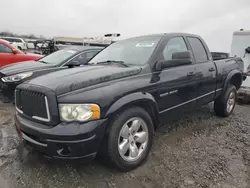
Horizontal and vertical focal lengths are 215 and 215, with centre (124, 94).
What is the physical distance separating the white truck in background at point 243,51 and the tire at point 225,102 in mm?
1942

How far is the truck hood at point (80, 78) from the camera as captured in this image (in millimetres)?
2318

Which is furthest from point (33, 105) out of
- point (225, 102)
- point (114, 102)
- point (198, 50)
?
point (225, 102)

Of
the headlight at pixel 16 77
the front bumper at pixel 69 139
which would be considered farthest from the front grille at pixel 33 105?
the headlight at pixel 16 77

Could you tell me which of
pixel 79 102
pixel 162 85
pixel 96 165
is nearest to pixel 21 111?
pixel 79 102

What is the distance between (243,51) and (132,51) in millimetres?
5136

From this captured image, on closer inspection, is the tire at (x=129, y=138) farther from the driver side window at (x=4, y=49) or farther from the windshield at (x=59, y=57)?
the driver side window at (x=4, y=49)

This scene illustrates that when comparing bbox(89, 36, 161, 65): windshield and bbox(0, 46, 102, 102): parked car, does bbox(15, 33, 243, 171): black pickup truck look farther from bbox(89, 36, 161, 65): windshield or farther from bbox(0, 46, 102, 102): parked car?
bbox(0, 46, 102, 102): parked car

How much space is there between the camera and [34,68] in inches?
204

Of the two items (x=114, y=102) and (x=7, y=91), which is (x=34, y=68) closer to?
(x=7, y=91)

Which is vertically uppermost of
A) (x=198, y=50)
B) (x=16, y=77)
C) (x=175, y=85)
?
(x=198, y=50)

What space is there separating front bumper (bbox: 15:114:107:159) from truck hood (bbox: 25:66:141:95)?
401 millimetres

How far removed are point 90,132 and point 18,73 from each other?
3532 millimetres

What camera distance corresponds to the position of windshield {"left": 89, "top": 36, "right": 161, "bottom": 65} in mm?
3151

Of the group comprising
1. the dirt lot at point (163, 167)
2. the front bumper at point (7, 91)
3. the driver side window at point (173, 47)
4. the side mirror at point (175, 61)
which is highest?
the driver side window at point (173, 47)
